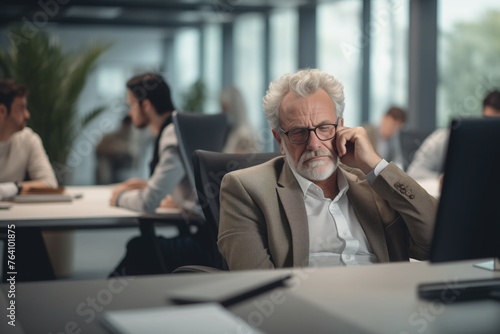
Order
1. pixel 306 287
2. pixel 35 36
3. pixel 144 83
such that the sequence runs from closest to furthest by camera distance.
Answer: pixel 306 287 < pixel 144 83 < pixel 35 36

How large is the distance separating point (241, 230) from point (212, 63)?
577 inches

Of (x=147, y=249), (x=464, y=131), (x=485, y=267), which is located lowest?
(x=147, y=249)

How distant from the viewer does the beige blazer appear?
2355 millimetres

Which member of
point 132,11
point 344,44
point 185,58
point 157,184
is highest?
point 132,11

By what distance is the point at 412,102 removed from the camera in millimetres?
9234

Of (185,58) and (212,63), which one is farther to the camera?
(185,58)

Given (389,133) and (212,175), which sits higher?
(212,175)

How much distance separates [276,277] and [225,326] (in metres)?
0.46

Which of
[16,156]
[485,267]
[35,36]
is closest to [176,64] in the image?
[35,36]

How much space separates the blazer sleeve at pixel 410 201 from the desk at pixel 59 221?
142cm

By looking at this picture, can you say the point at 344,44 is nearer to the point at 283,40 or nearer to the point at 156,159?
the point at 283,40

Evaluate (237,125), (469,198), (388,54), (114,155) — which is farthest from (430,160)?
(114,155)

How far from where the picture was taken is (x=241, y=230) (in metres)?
2.37

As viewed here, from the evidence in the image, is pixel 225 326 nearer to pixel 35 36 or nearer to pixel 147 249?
pixel 147 249
